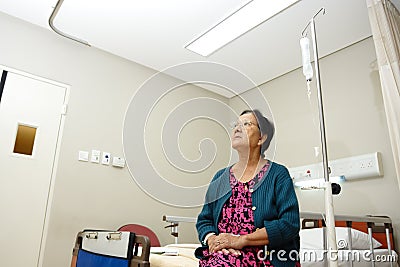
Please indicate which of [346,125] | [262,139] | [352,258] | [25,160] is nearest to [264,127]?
[262,139]

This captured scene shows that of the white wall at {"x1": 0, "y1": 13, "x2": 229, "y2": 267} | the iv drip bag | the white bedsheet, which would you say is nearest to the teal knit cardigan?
the white bedsheet

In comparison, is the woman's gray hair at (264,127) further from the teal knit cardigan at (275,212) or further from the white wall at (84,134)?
the white wall at (84,134)

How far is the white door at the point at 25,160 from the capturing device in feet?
7.95

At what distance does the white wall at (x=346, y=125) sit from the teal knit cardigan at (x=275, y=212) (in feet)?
5.14

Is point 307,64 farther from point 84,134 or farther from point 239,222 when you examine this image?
point 84,134

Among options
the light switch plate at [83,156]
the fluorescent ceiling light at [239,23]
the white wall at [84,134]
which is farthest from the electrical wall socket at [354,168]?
the light switch plate at [83,156]

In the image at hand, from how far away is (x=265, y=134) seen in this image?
1.43 m

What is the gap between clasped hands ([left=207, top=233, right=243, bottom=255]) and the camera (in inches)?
46.3

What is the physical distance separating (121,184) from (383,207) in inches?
82.7

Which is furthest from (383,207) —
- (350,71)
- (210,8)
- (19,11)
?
(19,11)

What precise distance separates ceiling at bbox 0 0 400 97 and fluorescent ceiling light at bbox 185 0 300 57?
69 millimetres

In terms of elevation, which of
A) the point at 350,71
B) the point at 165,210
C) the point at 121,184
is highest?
the point at 350,71

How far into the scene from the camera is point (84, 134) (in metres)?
2.90

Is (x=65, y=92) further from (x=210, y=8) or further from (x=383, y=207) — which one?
(x=383, y=207)
